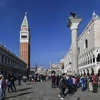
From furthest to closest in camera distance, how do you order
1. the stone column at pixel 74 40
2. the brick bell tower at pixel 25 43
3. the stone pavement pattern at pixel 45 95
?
the brick bell tower at pixel 25 43 → the stone column at pixel 74 40 → the stone pavement pattern at pixel 45 95

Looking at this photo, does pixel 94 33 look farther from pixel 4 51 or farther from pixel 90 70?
pixel 4 51

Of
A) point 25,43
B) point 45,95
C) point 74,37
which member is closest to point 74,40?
point 74,37

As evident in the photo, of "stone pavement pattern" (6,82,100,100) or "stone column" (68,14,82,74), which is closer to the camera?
"stone pavement pattern" (6,82,100,100)

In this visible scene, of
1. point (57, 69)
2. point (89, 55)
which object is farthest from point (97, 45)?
point (57, 69)

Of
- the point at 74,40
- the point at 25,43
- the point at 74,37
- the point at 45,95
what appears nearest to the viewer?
the point at 45,95

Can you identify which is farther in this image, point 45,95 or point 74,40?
point 74,40

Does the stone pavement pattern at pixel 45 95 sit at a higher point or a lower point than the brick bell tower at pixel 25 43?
lower

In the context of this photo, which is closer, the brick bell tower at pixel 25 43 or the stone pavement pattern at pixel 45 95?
the stone pavement pattern at pixel 45 95

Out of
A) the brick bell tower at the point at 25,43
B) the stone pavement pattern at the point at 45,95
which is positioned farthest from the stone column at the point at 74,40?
the brick bell tower at the point at 25,43

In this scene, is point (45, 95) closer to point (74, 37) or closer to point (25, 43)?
point (74, 37)

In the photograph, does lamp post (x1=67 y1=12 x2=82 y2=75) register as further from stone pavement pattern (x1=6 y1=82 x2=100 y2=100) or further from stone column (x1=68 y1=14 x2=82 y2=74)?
stone pavement pattern (x1=6 y1=82 x2=100 y2=100)

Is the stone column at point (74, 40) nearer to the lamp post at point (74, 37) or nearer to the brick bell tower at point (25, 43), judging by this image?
the lamp post at point (74, 37)

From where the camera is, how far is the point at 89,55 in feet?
189

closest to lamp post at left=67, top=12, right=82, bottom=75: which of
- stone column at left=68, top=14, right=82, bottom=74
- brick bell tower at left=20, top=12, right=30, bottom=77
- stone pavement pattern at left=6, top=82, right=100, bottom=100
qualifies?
stone column at left=68, top=14, right=82, bottom=74
